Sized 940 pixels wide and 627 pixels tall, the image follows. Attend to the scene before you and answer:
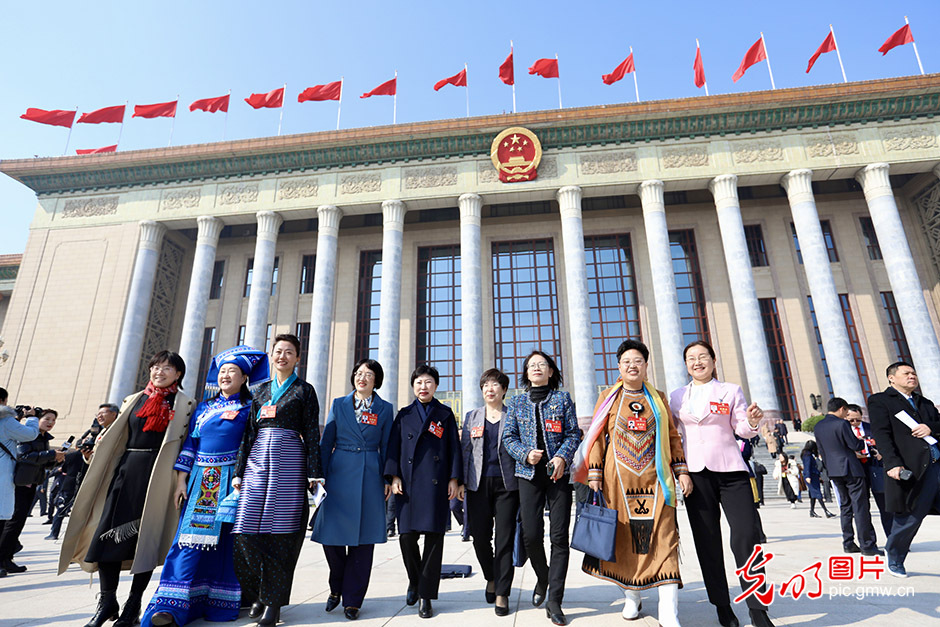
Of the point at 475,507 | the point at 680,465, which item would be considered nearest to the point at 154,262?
the point at 475,507

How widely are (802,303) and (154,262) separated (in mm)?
25036

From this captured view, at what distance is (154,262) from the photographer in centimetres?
1984

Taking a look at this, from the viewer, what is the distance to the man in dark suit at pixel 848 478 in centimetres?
550

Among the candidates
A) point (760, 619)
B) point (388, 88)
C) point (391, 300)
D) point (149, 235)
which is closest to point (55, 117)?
point (149, 235)

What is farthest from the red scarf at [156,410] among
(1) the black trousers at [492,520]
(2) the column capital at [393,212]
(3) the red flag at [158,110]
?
(3) the red flag at [158,110]

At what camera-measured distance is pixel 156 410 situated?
3.73 m

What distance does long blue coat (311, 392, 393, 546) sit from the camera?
372 cm

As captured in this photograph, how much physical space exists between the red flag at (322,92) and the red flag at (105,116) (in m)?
7.33

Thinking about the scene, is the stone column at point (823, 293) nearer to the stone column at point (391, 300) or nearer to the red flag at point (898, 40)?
the red flag at point (898, 40)

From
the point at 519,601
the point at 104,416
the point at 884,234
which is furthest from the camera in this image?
the point at 884,234

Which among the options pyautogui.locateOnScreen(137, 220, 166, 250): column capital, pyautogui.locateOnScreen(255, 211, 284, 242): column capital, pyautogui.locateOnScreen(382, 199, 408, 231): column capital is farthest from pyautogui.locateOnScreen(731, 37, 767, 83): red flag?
pyautogui.locateOnScreen(137, 220, 166, 250): column capital

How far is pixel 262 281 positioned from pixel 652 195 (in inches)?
581

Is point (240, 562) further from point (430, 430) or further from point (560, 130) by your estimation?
point (560, 130)

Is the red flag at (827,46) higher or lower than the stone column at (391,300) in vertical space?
higher
